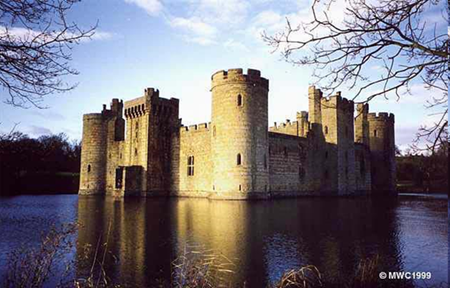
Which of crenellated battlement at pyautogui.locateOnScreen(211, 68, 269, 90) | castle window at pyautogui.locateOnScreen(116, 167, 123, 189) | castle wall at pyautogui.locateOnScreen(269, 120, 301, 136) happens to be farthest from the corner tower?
castle wall at pyautogui.locateOnScreen(269, 120, 301, 136)

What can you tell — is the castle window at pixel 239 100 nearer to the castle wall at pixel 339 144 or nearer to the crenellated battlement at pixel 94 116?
the castle wall at pixel 339 144

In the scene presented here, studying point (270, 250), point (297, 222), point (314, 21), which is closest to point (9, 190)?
point (297, 222)

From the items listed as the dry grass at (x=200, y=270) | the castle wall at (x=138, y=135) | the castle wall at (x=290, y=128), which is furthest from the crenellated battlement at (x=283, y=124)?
A: the dry grass at (x=200, y=270)

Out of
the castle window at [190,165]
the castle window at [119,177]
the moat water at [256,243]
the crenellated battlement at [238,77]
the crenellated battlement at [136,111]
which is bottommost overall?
the moat water at [256,243]

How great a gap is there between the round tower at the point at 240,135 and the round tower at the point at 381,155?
20.1 meters

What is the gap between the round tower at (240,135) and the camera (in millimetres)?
24556

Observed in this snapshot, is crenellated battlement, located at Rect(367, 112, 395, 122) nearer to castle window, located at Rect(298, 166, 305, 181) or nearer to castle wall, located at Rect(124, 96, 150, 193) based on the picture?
castle window, located at Rect(298, 166, 305, 181)

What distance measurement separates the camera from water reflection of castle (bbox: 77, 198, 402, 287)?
6.89m

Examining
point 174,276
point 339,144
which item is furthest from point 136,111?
point 174,276

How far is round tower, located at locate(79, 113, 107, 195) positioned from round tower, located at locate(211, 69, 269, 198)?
1449 cm

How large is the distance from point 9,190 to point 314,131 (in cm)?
3207

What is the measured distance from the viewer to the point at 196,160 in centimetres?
3009

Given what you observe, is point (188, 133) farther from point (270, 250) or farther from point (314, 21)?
point (314, 21)

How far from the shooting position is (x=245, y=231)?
11086 mm
